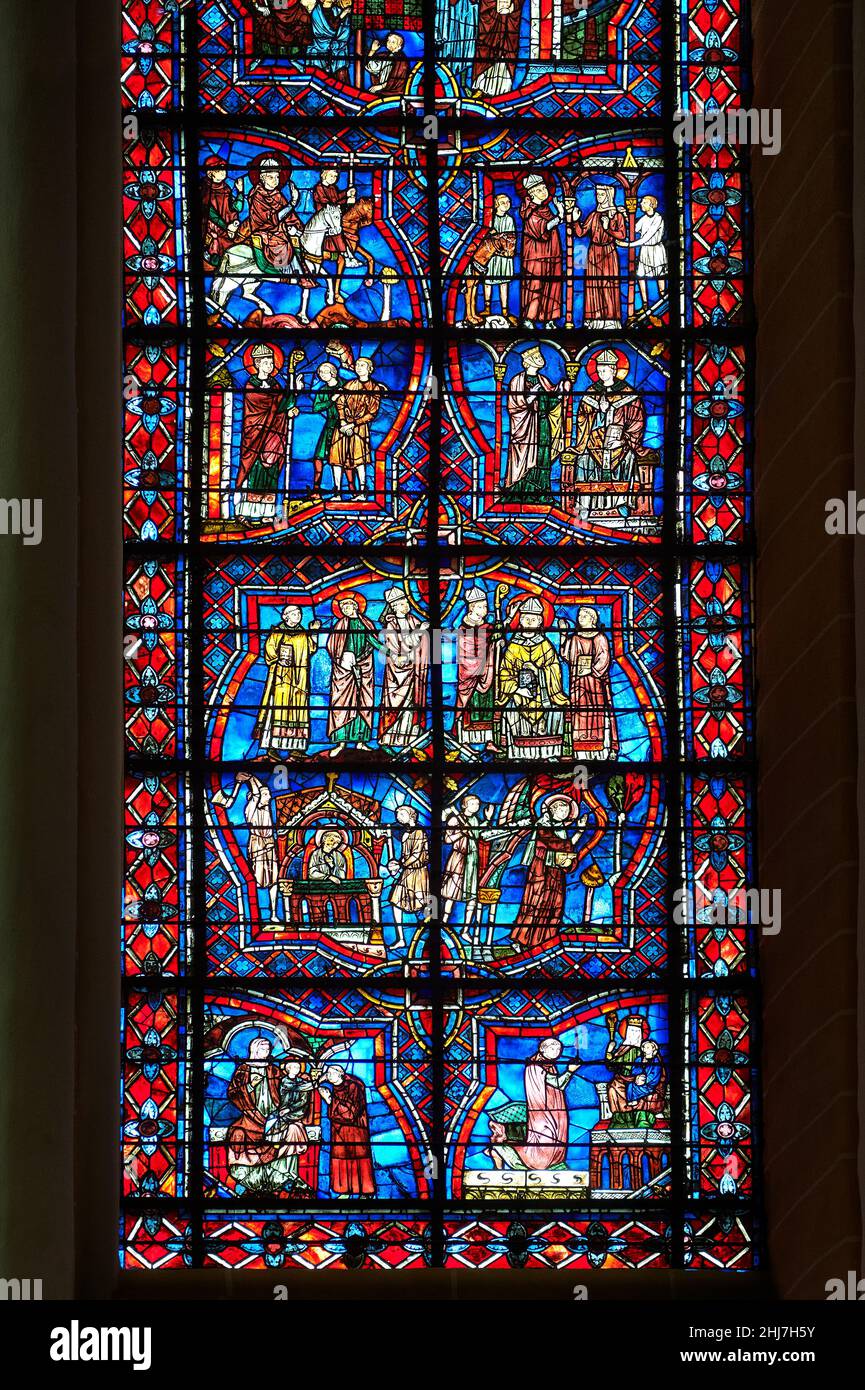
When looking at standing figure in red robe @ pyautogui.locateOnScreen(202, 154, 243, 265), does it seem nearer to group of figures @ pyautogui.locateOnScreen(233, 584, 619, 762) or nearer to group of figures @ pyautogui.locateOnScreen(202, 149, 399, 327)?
group of figures @ pyautogui.locateOnScreen(202, 149, 399, 327)

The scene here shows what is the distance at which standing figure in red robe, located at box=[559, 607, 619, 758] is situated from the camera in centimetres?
783

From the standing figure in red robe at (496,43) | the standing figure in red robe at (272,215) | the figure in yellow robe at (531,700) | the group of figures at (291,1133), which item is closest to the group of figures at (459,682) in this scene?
the figure in yellow robe at (531,700)

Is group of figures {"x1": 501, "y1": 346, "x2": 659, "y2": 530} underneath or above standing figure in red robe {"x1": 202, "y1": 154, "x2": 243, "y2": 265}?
underneath

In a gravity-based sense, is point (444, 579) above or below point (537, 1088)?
above

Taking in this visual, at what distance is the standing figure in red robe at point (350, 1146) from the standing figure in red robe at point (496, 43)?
158 inches

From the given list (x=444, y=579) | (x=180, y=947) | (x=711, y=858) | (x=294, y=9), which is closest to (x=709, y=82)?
(x=294, y=9)

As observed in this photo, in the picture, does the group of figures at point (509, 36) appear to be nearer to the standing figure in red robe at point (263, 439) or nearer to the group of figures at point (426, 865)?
the standing figure in red robe at point (263, 439)

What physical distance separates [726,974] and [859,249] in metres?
2.72

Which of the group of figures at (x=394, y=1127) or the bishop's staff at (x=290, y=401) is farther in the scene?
the bishop's staff at (x=290, y=401)

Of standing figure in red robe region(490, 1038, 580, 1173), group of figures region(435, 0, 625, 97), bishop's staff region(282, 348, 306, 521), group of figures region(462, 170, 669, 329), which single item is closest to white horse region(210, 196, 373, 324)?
bishop's staff region(282, 348, 306, 521)

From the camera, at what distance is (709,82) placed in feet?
26.8

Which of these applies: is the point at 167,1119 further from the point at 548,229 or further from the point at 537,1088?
the point at 548,229

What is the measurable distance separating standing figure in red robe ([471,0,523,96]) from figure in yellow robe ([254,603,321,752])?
2.26 metres

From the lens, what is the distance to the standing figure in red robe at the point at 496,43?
8133mm
